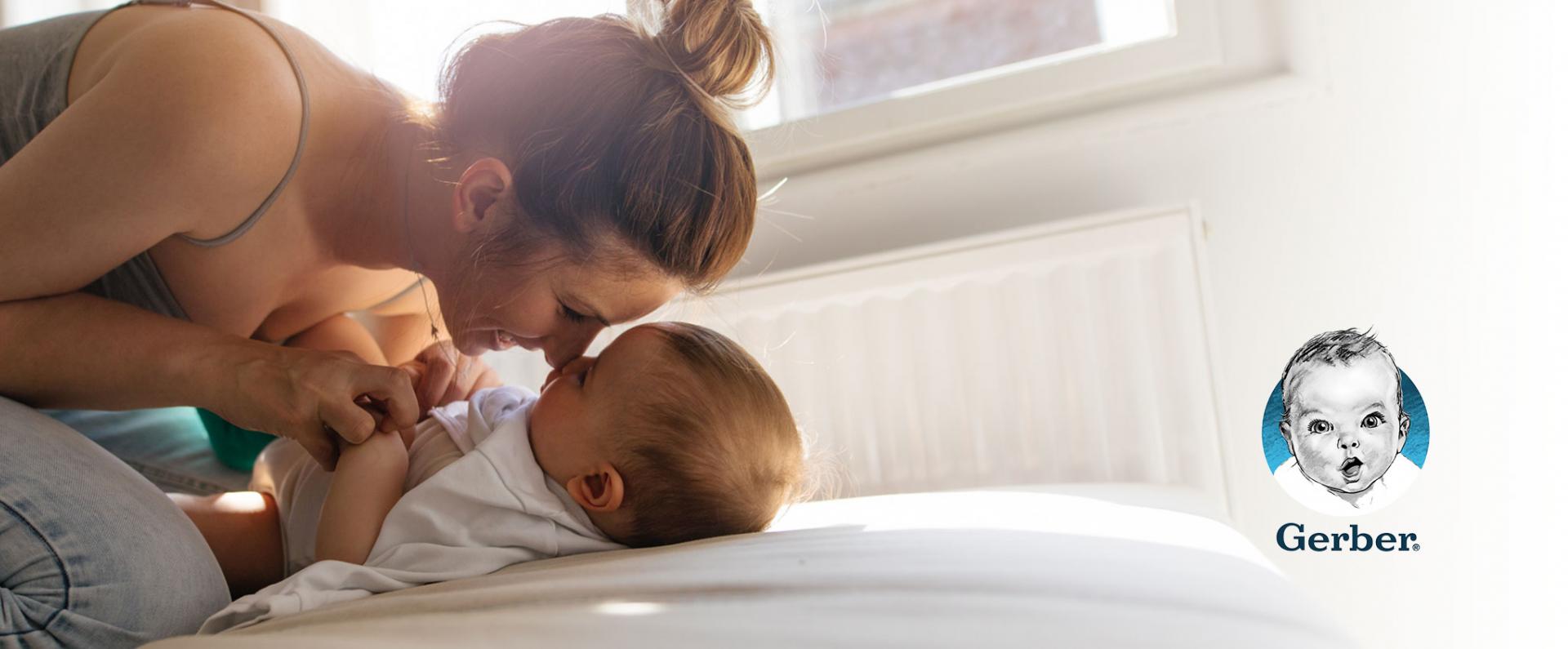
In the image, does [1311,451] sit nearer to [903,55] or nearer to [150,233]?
[903,55]

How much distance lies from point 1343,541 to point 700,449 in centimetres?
106

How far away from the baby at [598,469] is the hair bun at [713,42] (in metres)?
0.25

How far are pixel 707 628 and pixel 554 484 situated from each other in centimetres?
43

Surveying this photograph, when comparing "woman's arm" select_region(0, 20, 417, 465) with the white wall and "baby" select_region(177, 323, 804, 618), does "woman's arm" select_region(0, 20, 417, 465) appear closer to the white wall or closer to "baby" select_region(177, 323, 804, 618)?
"baby" select_region(177, 323, 804, 618)

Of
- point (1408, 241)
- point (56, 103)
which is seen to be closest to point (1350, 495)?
point (1408, 241)

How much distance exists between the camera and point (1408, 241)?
1481 millimetres

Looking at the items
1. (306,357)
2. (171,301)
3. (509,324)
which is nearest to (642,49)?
(509,324)

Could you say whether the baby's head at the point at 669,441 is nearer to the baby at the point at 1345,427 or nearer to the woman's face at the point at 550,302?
the woman's face at the point at 550,302

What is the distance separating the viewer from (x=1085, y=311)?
152 centimetres

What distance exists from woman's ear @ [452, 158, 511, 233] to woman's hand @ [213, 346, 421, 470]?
16cm

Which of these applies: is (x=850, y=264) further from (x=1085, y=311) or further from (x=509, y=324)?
(x=509, y=324)

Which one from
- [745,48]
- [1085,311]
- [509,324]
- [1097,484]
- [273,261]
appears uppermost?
[745,48]

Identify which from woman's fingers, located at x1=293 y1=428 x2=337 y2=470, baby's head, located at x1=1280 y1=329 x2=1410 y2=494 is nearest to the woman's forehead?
woman's fingers, located at x1=293 y1=428 x2=337 y2=470

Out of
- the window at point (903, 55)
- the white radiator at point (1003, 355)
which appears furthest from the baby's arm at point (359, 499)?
the window at point (903, 55)
